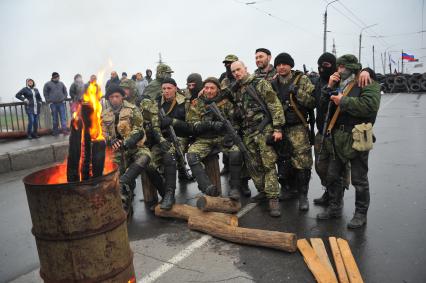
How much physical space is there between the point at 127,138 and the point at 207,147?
1243mm

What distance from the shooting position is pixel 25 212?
5699 mm

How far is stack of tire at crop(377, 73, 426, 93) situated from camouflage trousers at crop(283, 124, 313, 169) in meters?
31.0

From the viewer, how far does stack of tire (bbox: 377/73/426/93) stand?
Result: 3178cm

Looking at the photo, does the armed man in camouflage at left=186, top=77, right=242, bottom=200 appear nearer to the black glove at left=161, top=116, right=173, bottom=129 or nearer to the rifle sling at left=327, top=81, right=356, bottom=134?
the black glove at left=161, top=116, right=173, bottom=129

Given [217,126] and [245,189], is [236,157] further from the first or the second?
[245,189]

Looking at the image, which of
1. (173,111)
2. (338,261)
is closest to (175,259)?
(338,261)

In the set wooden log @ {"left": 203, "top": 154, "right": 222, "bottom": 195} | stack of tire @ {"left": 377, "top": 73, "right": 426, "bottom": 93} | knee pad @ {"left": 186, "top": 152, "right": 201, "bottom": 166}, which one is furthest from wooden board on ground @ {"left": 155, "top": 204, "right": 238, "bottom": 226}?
stack of tire @ {"left": 377, "top": 73, "right": 426, "bottom": 93}

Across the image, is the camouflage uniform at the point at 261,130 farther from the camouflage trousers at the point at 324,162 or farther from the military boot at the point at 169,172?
the military boot at the point at 169,172

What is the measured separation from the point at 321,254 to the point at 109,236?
227 cm

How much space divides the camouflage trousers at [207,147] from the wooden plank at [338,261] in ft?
6.20

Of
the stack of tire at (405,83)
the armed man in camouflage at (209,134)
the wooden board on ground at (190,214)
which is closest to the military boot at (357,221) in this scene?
the wooden board on ground at (190,214)

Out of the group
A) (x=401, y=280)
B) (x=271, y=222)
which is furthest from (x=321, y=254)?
(x=271, y=222)

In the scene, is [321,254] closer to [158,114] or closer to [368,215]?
[368,215]

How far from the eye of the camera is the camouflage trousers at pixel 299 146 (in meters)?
5.19
